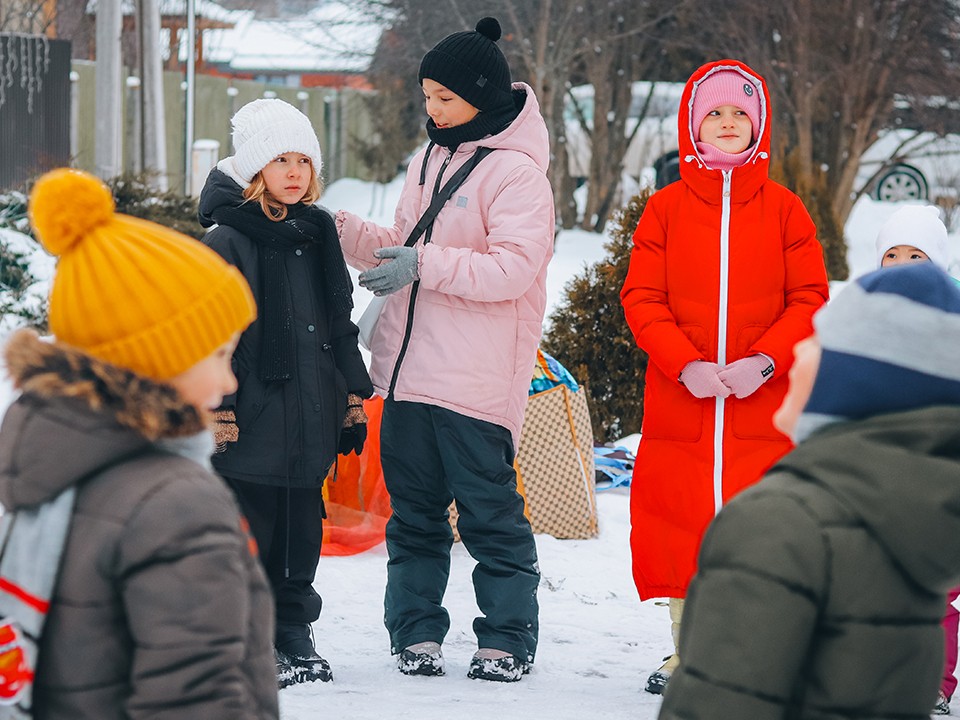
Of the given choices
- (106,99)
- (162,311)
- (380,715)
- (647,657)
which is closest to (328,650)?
(380,715)

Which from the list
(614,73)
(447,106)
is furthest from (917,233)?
(614,73)

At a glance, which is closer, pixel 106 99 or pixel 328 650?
pixel 328 650

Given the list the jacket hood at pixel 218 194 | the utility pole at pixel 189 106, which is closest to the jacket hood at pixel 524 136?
the jacket hood at pixel 218 194

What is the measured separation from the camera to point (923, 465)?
1.84 metres

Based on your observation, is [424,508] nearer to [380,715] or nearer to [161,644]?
[380,715]

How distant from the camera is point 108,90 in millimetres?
12961

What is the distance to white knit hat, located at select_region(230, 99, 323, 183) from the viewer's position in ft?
12.9

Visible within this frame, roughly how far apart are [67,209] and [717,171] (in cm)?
255

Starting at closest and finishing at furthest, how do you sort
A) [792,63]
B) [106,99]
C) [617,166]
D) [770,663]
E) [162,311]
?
[770,663], [162,311], [106,99], [792,63], [617,166]

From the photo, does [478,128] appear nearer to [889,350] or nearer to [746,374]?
[746,374]

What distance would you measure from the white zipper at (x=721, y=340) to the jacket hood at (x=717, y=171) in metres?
0.04

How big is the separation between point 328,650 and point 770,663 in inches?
111

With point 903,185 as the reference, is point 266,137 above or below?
above

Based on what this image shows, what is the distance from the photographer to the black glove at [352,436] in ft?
13.4
